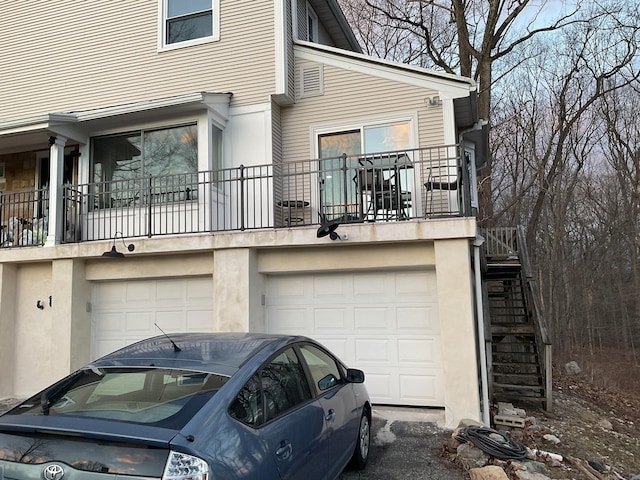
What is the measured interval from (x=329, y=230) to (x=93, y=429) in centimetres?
461

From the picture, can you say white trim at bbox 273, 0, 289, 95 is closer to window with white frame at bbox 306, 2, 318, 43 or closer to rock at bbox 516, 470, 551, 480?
window with white frame at bbox 306, 2, 318, 43

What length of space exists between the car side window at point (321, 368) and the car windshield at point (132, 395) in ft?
3.93

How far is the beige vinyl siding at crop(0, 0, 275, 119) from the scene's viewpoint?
8922mm

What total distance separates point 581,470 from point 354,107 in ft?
21.9

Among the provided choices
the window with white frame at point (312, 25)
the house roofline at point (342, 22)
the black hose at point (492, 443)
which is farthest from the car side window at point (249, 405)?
the house roofline at point (342, 22)

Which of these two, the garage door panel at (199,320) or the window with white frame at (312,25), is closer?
the garage door panel at (199,320)

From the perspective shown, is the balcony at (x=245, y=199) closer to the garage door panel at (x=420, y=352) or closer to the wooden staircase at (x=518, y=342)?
the garage door panel at (x=420, y=352)

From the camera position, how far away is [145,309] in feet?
26.9

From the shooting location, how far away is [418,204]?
27.1 feet

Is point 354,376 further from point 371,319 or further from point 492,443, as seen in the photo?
point 371,319

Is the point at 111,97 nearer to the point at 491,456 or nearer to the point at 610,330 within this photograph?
the point at 491,456

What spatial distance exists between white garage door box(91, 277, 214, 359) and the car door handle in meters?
5.03

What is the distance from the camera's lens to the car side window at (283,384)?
120 inches

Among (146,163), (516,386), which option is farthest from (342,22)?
(516,386)
